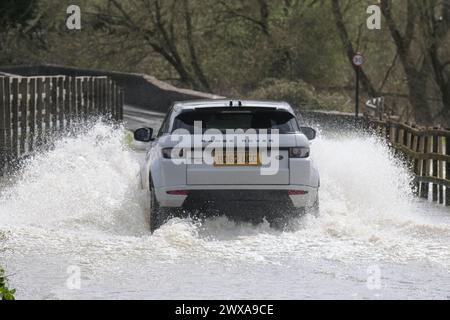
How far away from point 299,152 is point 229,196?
0.93 metres

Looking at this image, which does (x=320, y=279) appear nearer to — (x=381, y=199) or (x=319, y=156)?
(x=381, y=199)

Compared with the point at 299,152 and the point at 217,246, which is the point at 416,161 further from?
the point at 217,246

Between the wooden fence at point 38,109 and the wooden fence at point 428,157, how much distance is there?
25.1 ft

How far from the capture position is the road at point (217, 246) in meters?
9.85

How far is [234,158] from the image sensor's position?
12.9 meters

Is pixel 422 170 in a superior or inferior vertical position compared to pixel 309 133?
inferior

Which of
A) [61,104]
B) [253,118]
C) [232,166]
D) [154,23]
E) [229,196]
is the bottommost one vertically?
[61,104]

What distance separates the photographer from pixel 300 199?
13.2 metres

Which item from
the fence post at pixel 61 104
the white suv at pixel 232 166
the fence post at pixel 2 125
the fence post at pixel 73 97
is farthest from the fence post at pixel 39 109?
the white suv at pixel 232 166

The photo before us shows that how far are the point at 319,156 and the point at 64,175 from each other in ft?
12.7

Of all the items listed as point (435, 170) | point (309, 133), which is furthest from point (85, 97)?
point (309, 133)

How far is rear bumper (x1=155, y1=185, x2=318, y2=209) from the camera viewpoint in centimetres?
1291

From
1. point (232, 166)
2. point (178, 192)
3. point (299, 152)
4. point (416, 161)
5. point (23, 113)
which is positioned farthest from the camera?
point (23, 113)

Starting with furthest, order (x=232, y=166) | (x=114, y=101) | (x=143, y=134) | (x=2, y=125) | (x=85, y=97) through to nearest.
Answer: (x=114, y=101) < (x=85, y=97) < (x=2, y=125) < (x=143, y=134) < (x=232, y=166)
